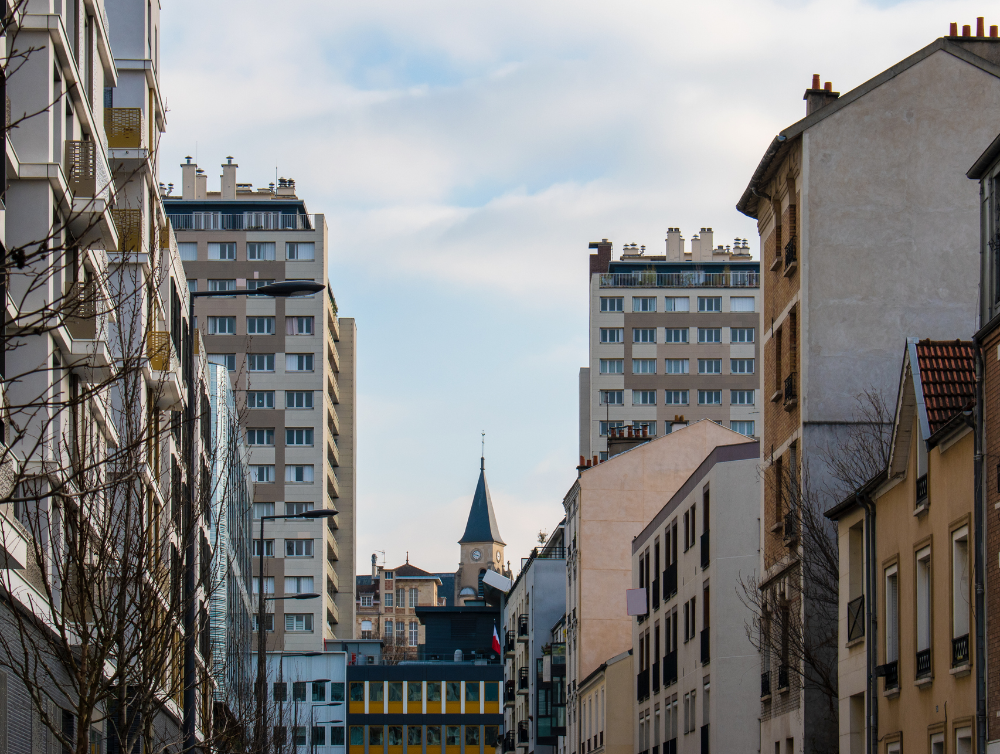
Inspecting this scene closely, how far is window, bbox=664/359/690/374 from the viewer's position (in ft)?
452

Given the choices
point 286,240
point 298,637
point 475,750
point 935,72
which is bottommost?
point 475,750

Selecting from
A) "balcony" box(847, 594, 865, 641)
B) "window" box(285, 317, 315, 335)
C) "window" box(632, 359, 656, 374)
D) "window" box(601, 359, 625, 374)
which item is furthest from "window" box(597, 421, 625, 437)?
"balcony" box(847, 594, 865, 641)

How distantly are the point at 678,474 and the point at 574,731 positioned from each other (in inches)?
542

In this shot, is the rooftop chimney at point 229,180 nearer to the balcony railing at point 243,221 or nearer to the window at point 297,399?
the balcony railing at point 243,221

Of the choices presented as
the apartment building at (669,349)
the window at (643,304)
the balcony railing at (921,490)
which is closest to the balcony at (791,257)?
the balcony railing at (921,490)

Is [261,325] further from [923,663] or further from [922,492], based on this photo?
[923,663]

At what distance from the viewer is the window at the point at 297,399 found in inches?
4914

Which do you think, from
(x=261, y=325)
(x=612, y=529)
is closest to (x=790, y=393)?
(x=612, y=529)

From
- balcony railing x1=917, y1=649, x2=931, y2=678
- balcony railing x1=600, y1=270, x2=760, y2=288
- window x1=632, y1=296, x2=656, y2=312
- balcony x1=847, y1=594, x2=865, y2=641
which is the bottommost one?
balcony railing x1=917, y1=649, x2=931, y2=678

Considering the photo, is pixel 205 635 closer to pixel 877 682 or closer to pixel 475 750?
pixel 877 682

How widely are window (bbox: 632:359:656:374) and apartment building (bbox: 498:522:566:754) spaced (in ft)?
118

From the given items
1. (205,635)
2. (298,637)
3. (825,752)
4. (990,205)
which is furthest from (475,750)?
(990,205)

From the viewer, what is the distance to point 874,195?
3688 cm

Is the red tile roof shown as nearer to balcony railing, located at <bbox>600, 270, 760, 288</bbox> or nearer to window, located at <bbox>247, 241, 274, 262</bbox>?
window, located at <bbox>247, 241, 274, 262</bbox>
